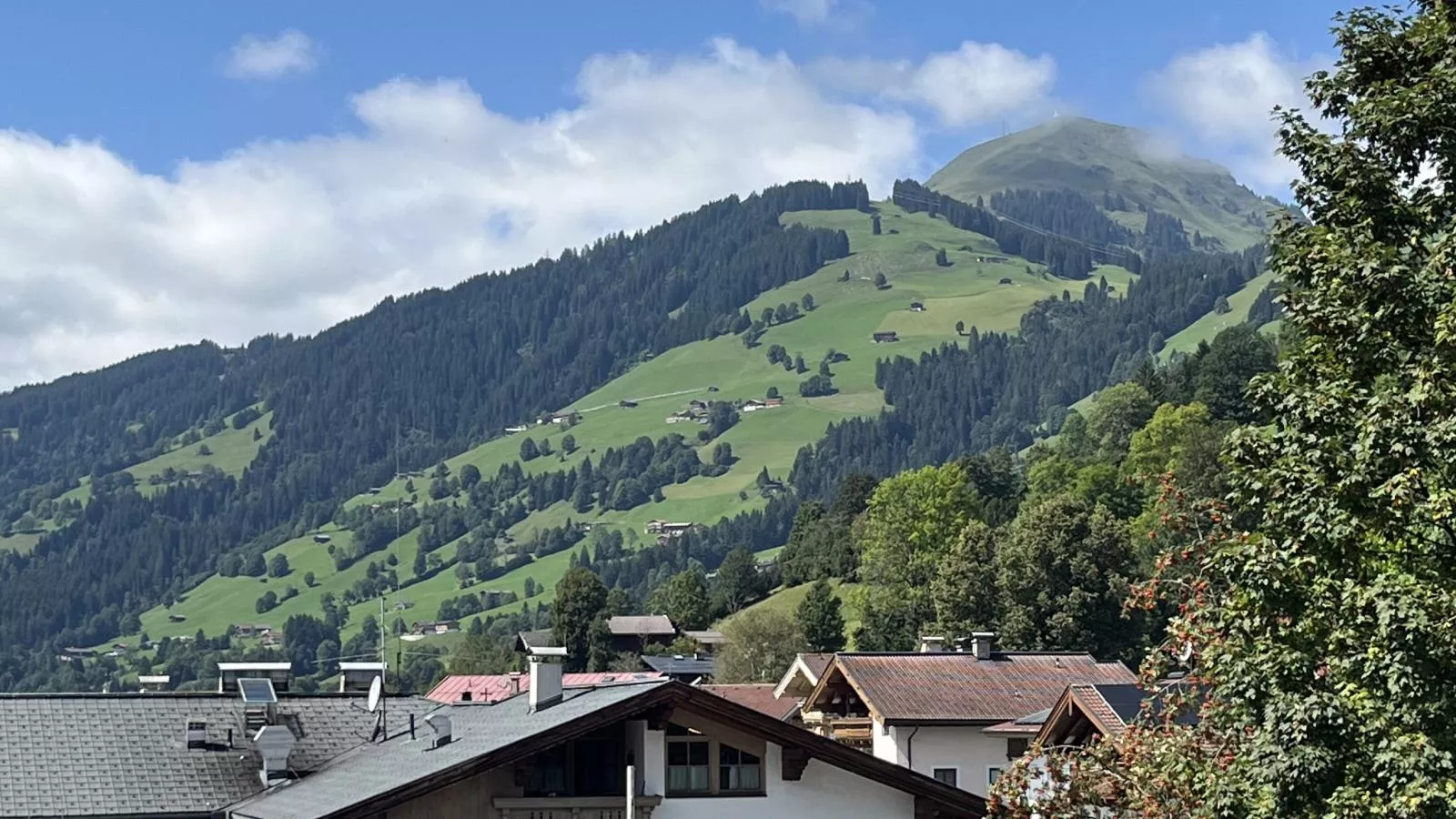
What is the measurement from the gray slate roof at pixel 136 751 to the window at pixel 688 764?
434 inches

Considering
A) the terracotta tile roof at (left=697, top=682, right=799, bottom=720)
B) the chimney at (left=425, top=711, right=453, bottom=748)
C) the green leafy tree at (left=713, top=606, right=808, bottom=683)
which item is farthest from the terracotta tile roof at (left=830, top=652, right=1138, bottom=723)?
the green leafy tree at (left=713, top=606, right=808, bottom=683)

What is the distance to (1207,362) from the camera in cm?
16162

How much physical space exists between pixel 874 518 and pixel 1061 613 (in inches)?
1686

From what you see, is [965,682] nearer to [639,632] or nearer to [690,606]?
[639,632]

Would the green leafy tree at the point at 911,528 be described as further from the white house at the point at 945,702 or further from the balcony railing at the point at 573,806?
the balcony railing at the point at 573,806

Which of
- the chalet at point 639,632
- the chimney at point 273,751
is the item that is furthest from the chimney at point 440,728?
the chalet at point 639,632

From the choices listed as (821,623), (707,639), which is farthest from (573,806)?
(707,639)

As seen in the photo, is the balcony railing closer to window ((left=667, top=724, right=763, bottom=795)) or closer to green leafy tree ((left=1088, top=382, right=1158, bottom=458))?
window ((left=667, top=724, right=763, bottom=795))

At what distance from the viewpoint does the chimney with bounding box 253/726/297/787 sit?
4112cm

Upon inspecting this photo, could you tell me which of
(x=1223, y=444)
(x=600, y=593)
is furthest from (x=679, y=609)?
(x=1223, y=444)

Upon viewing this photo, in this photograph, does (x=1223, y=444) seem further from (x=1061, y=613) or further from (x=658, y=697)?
(x=1061, y=613)

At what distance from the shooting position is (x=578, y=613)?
15612 cm

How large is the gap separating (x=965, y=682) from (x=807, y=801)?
33761mm

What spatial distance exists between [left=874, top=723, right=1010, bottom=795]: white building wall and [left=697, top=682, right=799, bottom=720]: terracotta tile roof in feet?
47.7
